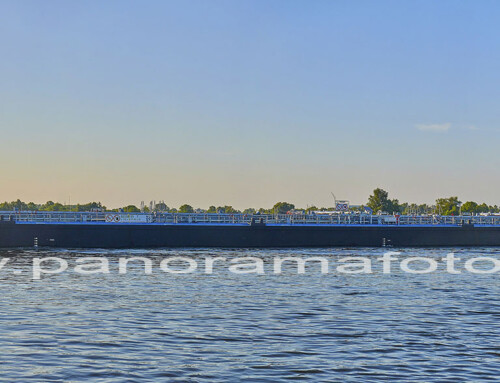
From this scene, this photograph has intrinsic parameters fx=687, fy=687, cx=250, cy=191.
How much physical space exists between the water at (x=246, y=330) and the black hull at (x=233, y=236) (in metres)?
46.3

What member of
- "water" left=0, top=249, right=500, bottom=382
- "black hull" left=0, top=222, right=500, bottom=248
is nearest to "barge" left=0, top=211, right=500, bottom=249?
"black hull" left=0, top=222, right=500, bottom=248

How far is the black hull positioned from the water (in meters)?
46.3

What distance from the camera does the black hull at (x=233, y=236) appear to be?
315 ft

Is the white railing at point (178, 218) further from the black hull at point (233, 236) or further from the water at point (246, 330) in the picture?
the water at point (246, 330)

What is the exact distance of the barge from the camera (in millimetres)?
96562

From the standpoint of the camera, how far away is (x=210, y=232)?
336 feet

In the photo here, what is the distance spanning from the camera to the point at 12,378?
21125 millimetres

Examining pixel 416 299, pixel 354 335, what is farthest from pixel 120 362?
pixel 416 299

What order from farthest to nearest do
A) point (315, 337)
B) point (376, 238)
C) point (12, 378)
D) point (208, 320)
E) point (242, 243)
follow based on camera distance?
1. point (376, 238)
2. point (242, 243)
3. point (208, 320)
4. point (315, 337)
5. point (12, 378)

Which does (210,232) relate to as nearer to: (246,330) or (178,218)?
(178,218)

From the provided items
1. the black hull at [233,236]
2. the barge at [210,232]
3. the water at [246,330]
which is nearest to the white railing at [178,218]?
the barge at [210,232]

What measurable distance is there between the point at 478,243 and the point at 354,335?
3676 inches

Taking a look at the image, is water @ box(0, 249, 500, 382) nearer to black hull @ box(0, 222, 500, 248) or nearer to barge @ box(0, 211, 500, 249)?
black hull @ box(0, 222, 500, 248)

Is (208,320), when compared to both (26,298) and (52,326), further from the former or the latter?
(26,298)
